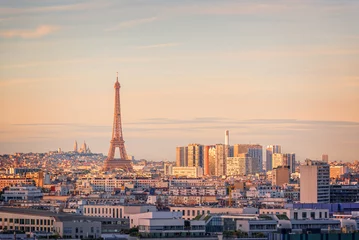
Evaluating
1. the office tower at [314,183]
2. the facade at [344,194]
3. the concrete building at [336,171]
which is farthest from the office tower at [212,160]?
the office tower at [314,183]

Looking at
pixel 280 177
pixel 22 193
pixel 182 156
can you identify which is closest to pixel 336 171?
pixel 280 177

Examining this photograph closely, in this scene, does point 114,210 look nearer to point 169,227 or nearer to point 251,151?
point 169,227

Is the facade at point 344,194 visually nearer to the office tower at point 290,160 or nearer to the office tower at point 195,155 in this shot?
the office tower at point 290,160

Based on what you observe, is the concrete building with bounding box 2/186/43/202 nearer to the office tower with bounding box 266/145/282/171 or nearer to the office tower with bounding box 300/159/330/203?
the office tower with bounding box 300/159/330/203

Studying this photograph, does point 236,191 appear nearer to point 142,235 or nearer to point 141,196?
point 141,196

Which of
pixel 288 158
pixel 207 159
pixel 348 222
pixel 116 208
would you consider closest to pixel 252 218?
pixel 348 222
